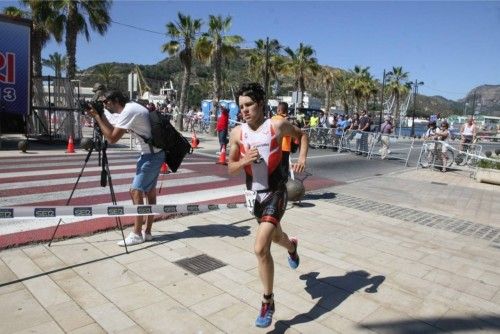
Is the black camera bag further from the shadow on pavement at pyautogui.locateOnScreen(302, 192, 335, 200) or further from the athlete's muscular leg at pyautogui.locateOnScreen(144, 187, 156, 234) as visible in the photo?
the shadow on pavement at pyautogui.locateOnScreen(302, 192, 335, 200)

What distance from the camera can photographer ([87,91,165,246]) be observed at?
15.0 feet

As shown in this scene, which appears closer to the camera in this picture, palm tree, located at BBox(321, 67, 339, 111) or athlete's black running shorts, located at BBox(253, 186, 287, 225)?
athlete's black running shorts, located at BBox(253, 186, 287, 225)

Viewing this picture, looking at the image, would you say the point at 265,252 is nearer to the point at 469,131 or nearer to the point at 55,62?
the point at 469,131

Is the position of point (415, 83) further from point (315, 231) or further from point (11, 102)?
point (315, 231)

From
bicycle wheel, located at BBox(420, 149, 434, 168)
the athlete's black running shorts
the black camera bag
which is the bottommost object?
bicycle wheel, located at BBox(420, 149, 434, 168)

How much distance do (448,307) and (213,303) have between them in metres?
2.25

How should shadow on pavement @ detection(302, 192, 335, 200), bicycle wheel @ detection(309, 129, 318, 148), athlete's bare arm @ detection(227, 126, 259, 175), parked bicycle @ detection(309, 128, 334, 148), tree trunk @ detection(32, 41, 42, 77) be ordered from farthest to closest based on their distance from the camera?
tree trunk @ detection(32, 41, 42, 77) < bicycle wheel @ detection(309, 129, 318, 148) < parked bicycle @ detection(309, 128, 334, 148) < shadow on pavement @ detection(302, 192, 335, 200) < athlete's bare arm @ detection(227, 126, 259, 175)

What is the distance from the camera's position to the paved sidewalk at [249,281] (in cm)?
353

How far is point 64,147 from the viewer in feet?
52.3

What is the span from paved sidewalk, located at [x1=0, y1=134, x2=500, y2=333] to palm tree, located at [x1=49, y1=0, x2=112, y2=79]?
60.3 ft

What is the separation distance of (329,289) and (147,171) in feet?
8.17

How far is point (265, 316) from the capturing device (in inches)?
133

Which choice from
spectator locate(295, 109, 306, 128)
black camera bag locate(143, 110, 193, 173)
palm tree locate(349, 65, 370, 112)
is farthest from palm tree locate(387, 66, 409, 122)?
black camera bag locate(143, 110, 193, 173)

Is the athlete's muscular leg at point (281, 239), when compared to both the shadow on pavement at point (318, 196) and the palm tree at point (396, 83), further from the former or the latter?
the palm tree at point (396, 83)
